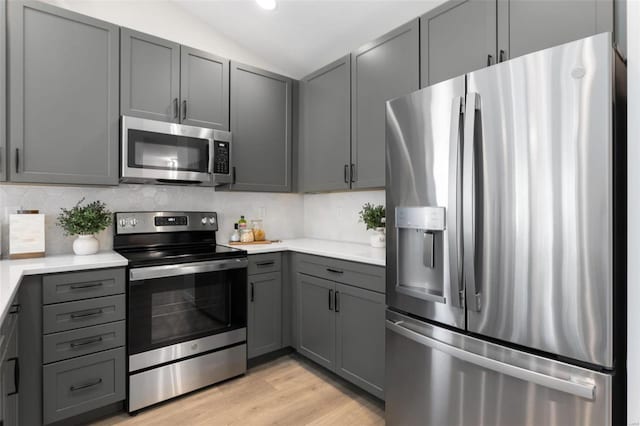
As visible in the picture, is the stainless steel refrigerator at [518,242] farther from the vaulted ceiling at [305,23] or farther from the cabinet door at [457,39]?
the vaulted ceiling at [305,23]

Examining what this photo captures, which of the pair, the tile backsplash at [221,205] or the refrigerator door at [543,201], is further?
the tile backsplash at [221,205]

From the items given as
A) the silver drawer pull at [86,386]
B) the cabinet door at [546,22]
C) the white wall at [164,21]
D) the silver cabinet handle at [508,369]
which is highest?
the white wall at [164,21]

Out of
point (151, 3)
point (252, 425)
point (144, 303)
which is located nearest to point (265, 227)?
point (144, 303)

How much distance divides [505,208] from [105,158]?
7.63 ft

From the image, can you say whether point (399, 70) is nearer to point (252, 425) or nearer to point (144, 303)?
point (144, 303)

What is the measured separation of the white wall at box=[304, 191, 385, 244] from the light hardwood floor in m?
1.19

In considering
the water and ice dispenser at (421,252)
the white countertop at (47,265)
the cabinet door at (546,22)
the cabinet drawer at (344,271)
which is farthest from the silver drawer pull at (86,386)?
the cabinet door at (546,22)

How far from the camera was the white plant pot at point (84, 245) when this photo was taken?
88.0 inches

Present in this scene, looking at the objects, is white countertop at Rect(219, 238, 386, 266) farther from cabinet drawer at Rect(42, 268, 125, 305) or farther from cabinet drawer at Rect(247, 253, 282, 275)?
cabinet drawer at Rect(42, 268, 125, 305)

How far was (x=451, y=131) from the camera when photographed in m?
1.44

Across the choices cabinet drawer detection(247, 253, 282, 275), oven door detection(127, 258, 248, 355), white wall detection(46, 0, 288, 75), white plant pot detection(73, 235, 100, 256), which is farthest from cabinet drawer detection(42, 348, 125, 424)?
white wall detection(46, 0, 288, 75)

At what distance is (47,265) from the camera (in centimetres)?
182

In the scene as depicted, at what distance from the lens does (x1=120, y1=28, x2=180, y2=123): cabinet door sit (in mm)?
2287

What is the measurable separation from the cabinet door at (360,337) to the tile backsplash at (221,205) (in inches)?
32.2
